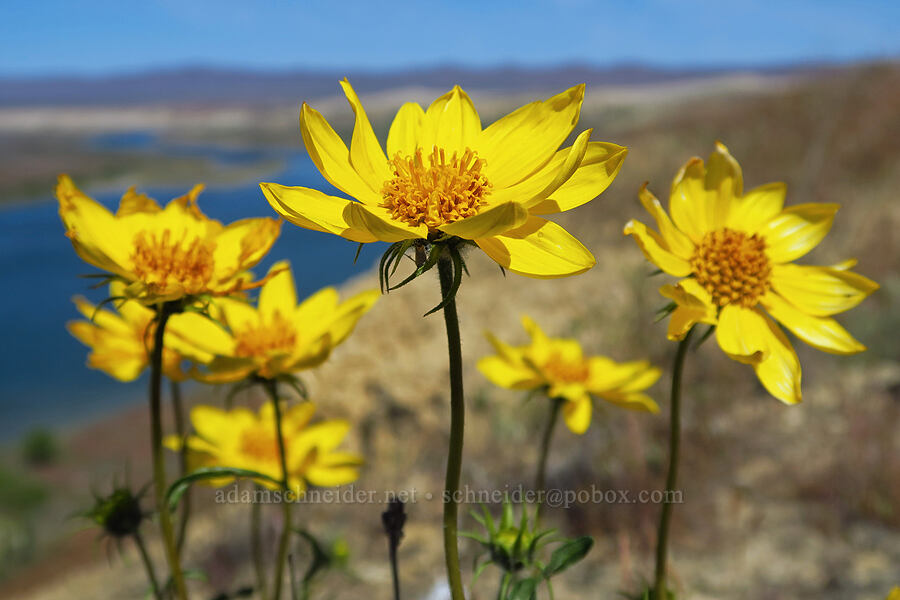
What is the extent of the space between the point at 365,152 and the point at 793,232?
947mm

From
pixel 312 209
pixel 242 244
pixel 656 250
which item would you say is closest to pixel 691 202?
pixel 656 250

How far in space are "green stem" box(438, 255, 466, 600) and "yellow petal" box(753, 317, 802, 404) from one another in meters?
0.56

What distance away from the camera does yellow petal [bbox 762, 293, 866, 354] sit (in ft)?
4.03

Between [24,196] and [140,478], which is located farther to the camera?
[24,196]

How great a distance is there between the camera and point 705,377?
4.71 m

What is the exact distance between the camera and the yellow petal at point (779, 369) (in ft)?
3.73

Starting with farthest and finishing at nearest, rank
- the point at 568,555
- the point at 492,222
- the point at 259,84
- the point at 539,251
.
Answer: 1. the point at 259,84
2. the point at 568,555
3. the point at 539,251
4. the point at 492,222

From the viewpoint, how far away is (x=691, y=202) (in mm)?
1333

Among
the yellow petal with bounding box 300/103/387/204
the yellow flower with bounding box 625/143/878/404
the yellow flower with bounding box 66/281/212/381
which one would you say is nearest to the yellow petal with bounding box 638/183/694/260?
the yellow flower with bounding box 625/143/878/404

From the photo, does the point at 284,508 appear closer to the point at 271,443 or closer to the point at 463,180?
the point at 271,443

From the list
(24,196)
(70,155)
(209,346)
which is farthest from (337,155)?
(70,155)

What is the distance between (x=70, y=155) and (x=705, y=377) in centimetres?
5727

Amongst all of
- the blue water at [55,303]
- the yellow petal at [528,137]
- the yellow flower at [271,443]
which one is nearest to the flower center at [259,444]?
the yellow flower at [271,443]

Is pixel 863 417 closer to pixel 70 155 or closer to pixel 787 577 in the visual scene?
pixel 787 577
